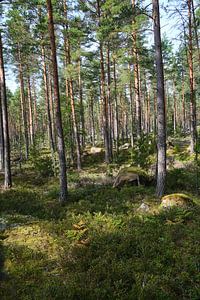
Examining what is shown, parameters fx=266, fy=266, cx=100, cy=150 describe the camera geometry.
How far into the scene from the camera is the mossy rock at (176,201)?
400 inches

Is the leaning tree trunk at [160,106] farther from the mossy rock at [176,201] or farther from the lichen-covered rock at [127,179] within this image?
the lichen-covered rock at [127,179]

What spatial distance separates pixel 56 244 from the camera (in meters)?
8.14

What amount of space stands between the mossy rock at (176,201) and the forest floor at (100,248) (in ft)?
1.04

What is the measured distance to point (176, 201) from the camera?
403 inches

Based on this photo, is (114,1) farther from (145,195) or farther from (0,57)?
(145,195)

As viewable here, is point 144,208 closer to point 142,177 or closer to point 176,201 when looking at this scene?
point 176,201

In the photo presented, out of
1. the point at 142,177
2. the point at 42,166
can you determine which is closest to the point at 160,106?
the point at 142,177

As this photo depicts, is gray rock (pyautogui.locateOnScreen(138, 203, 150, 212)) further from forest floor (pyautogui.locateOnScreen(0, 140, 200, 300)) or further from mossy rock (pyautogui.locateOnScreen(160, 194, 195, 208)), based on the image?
mossy rock (pyautogui.locateOnScreen(160, 194, 195, 208))

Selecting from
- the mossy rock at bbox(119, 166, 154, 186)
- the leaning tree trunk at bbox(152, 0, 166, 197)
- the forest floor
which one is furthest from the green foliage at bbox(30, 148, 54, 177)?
the leaning tree trunk at bbox(152, 0, 166, 197)

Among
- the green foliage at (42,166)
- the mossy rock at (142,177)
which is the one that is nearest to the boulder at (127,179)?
the mossy rock at (142,177)

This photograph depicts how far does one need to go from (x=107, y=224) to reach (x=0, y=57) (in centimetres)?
1150

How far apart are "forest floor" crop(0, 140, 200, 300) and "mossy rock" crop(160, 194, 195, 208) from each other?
316 mm

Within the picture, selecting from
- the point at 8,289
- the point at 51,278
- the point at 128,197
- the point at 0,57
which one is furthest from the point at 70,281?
the point at 0,57

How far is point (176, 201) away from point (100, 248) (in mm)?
3996
